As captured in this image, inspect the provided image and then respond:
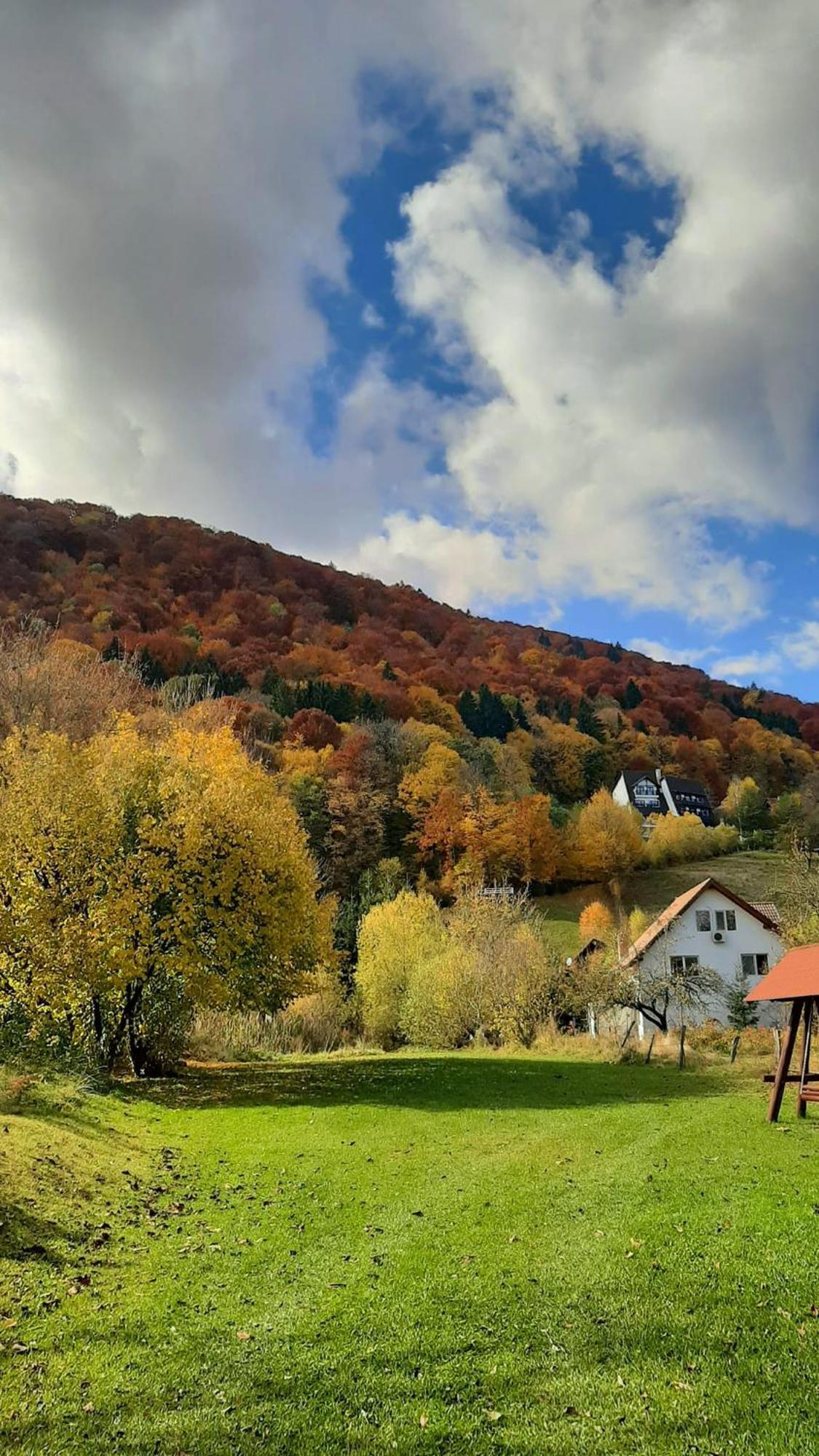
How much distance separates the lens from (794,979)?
14102mm

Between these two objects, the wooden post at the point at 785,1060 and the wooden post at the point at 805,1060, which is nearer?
the wooden post at the point at 805,1060

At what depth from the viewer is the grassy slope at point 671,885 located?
75062 mm

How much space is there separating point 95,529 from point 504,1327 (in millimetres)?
134109

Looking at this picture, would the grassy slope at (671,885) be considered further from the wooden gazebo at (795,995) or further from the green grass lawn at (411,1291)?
the green grass lawn at (411,1291)

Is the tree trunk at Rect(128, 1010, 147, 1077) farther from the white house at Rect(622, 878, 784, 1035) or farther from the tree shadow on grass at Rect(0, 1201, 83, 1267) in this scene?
the white house at Rect(622, 878, 784, 1035)

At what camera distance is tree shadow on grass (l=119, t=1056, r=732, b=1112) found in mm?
18938

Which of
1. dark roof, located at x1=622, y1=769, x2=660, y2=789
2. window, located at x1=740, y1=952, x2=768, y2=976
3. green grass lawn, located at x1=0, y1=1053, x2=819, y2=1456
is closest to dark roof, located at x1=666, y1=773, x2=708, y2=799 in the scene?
dark roof, located at x1=622, y1=769, x2=660, y2=789

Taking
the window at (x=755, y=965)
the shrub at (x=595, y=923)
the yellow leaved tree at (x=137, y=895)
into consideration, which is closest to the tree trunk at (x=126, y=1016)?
the yellow leaved tree at (x=137, y=895)

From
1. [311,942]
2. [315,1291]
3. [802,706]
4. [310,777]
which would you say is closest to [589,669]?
[802,706]

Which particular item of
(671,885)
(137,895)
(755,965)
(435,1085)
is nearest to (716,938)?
(755,965)

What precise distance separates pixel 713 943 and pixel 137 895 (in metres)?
39.4

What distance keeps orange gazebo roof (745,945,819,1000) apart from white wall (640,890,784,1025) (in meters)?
34.9

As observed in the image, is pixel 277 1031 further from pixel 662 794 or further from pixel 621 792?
pixel 662 794

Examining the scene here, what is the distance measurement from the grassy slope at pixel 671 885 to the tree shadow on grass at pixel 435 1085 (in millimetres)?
43359
